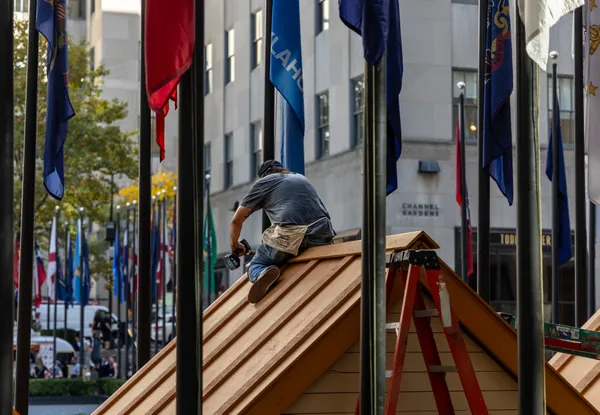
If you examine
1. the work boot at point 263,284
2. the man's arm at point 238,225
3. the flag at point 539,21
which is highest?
the flag at point 539,21

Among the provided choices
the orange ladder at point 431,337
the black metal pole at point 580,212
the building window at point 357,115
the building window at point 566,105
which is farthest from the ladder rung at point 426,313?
the building window at point 566,105

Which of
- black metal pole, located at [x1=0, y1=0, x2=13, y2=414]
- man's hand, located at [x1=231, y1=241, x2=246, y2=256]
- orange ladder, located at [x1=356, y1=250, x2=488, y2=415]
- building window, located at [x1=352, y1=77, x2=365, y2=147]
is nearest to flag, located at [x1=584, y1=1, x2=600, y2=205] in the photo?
orange ladder, located at [x1=356, y1=250, x2=488, y2=415]

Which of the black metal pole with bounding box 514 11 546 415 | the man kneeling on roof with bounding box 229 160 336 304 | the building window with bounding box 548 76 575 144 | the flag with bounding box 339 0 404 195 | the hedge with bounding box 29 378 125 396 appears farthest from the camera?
the building window with bounding box 548 76 575 144

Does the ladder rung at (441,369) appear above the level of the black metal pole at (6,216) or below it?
below

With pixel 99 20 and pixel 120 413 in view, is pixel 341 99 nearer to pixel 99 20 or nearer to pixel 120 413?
pixel 120 413

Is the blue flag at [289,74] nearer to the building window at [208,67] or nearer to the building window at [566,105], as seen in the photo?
the building window at [566,105]

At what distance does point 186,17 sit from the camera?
9336mm

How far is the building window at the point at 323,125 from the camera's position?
4194 centimetres

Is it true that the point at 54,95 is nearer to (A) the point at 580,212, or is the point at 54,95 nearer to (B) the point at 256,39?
(A) the point at 580,212

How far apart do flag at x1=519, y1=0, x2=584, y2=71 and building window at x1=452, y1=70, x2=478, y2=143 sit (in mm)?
30935

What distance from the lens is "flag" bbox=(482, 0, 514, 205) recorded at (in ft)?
45.3

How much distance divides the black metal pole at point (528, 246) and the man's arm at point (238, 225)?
3736 mm

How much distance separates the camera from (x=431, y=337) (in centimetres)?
941

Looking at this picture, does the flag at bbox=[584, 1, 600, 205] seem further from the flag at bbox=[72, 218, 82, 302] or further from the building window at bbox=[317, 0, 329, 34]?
the flag at bbox=[72, 218, 82, 302]
